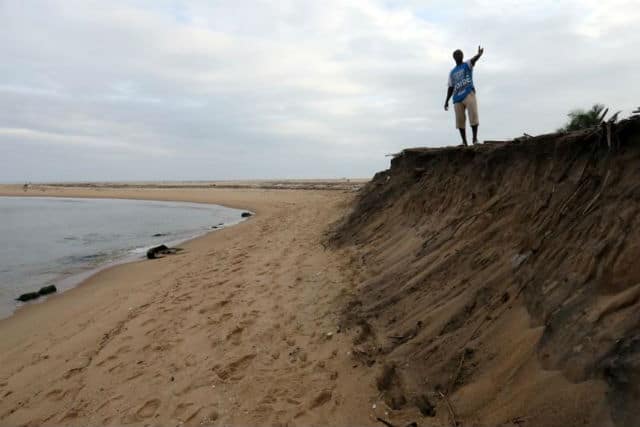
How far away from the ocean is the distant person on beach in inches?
366

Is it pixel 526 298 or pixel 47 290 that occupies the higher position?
pixel 526 298

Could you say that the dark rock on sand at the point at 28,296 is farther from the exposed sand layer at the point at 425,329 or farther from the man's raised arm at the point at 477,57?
the man's raised arm at the point at 477,57

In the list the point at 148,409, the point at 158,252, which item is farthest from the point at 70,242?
the point at 148,409

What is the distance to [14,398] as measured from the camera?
4.40 metres

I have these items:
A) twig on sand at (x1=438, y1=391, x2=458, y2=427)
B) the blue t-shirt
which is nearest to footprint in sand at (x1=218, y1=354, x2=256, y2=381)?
twig on sand at (x1=438, y1=391, x2=458, y2=427)

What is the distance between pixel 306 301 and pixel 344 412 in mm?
2505

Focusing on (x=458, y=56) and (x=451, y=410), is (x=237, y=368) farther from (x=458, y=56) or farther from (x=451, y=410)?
(x=458, y=56)

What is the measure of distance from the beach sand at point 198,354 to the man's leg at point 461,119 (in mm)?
3142

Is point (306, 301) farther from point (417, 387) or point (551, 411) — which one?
point (551, 411)

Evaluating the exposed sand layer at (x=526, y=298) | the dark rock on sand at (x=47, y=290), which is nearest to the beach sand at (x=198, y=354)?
the exposed sand layer at (x=526, y=298)

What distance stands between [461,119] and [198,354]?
18.8 feet

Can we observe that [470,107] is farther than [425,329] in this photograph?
Yes

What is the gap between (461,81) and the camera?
6.92 metres

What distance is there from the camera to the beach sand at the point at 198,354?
3539 mm
